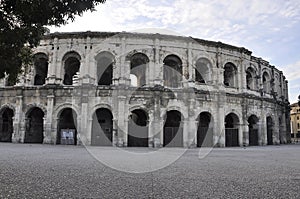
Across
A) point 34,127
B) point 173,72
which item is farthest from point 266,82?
point 34,127

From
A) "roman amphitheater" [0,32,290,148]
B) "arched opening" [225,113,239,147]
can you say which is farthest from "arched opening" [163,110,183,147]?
"arched opening" [225,113,239,147]

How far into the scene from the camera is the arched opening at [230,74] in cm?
2092

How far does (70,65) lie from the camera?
21.2 m

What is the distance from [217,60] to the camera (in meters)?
19.9

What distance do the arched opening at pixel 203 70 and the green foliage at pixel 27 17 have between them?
16.1 m

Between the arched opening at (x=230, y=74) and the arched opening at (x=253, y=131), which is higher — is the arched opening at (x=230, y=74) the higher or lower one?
the higher one

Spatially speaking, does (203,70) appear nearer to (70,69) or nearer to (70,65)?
(70,65)

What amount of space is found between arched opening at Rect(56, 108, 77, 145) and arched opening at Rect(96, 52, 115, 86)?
4.34m

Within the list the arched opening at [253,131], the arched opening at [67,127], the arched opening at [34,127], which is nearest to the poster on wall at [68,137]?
the arched opening at [67,127]

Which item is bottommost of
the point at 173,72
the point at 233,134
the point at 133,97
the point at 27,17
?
the point at 233,134

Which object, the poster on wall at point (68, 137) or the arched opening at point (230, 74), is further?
the arched opening at point (230, 74)

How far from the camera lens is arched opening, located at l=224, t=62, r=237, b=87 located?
68.6 feet

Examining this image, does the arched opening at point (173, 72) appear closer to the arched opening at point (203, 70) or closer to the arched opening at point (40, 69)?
the arched opening at point (203, 70)

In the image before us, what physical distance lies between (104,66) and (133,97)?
215 inches
